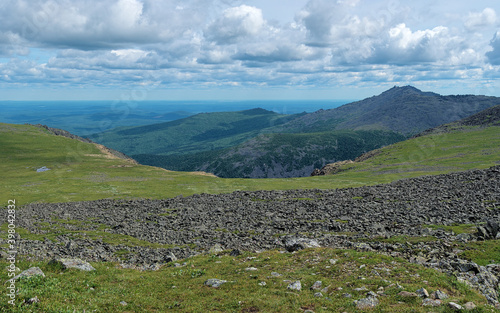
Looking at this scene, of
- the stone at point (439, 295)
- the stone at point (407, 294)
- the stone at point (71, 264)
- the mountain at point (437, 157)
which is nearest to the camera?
the stone at point (439, 295)

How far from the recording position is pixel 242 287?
20281 mm

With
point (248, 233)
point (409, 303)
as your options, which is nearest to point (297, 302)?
point (409, 303)

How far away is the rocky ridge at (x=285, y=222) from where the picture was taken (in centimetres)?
2967

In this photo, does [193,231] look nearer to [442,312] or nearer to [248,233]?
[248,233]

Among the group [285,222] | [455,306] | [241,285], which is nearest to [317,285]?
[241,285]

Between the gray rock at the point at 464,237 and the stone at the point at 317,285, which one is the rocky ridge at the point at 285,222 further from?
the stone at the point at 317,285

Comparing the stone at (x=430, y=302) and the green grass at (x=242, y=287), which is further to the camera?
the green grass at (x=242, y=287)

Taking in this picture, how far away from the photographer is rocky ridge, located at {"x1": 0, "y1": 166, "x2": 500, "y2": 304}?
2967 cm

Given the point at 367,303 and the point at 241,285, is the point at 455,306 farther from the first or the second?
the point at 241,285

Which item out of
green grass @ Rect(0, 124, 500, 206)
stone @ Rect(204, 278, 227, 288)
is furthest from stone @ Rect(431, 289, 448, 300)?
green grass @ Rect(0, 124, 500, 206)

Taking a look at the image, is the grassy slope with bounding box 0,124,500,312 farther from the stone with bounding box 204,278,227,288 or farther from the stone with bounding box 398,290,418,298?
the stone with bounding box 204,278,227,288

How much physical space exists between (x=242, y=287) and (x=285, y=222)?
84.2 feet

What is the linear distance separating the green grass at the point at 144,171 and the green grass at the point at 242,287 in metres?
54.7

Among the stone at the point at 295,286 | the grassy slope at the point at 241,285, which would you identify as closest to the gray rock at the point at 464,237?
the grassy slope at the point at 241,285
